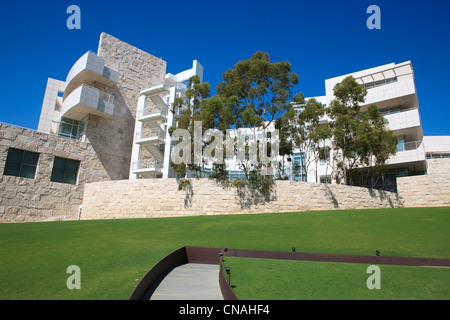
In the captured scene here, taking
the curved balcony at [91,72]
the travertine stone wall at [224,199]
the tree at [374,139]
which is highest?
the curved balcony at [91,72]

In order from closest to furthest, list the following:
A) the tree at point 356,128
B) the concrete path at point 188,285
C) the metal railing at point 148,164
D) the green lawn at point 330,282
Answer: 1. the green lawn at point 330,282
2. the concrete path at point 188,285
3. the tree at point 356,128
4. the metal railing at point 148,164

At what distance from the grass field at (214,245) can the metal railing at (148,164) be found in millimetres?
15761

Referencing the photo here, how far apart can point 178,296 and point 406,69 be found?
4000cm

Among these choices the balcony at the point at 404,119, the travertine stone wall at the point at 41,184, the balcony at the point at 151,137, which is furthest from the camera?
the balcony at the point at 404,119

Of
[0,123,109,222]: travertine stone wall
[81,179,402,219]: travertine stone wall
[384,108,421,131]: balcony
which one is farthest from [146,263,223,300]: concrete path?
[384,108,421,131]: balcony

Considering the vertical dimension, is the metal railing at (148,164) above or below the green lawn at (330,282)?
above

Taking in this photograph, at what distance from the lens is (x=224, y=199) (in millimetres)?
23578

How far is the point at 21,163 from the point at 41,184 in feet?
8.09

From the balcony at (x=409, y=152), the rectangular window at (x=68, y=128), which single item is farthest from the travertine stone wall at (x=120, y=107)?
the balcony at (x=409, y=152)

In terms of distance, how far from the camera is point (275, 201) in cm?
2333

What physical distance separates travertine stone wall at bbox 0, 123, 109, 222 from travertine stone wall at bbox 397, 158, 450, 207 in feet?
101

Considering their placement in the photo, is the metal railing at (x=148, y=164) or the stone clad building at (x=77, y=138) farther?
the metal railing at (x=148, y=164)

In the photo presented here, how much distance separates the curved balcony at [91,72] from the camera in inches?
1192

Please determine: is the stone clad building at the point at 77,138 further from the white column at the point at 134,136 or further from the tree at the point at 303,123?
the tree at the point at 303,123
